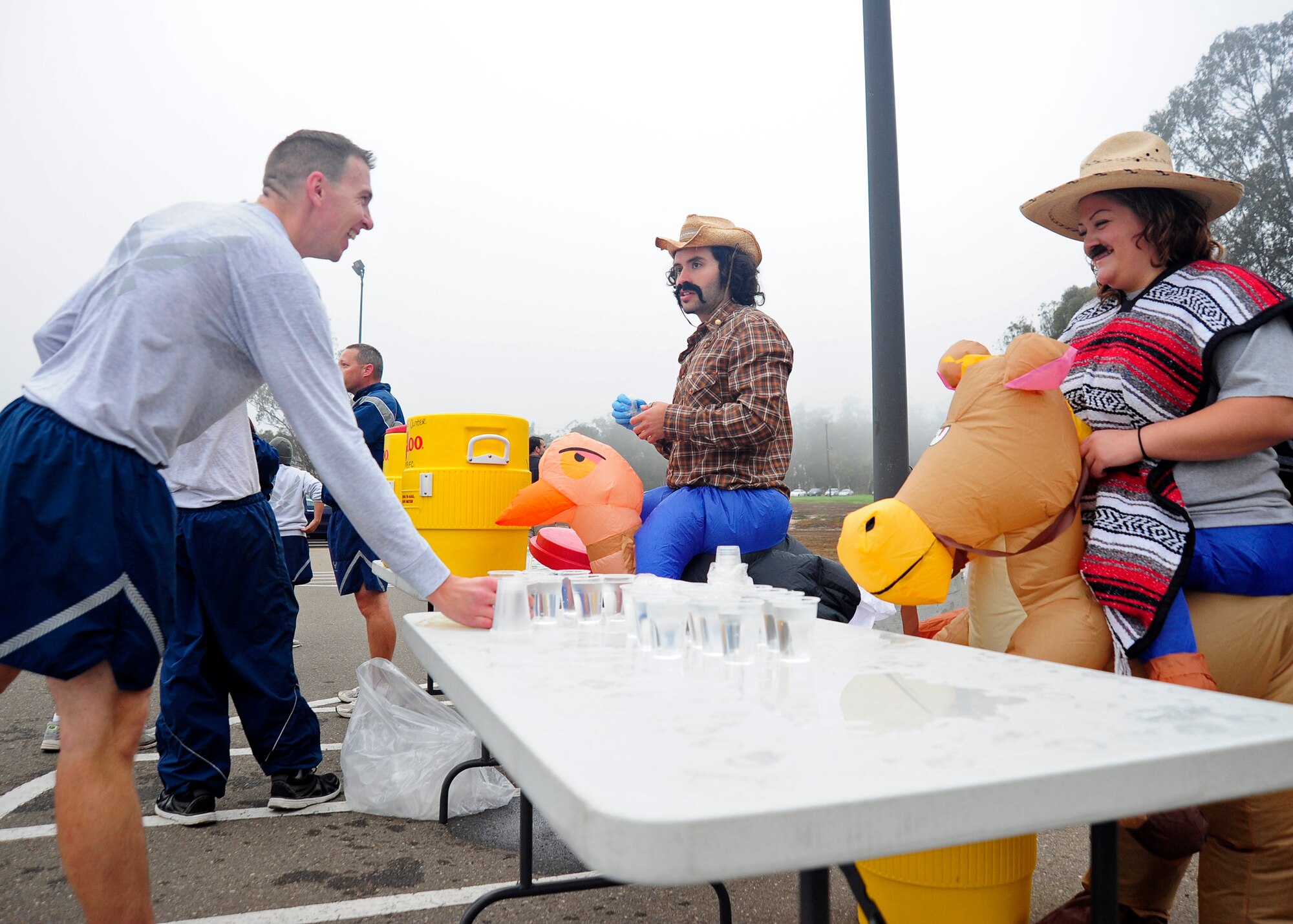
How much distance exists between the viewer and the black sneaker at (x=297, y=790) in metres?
2.93

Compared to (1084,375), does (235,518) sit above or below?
below

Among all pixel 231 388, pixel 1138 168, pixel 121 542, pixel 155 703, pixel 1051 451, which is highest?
→ pixel 1138 168

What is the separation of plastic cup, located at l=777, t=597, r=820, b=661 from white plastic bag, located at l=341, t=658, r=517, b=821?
82.5 inches

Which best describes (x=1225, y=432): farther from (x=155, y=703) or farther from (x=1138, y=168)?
(x=155, y=703)

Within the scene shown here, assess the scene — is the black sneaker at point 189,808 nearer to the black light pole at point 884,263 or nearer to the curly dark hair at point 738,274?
the curly dark hair at point 738,274

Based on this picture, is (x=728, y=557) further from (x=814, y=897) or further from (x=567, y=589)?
(x=814, y=897)

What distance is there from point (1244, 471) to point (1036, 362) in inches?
17.6

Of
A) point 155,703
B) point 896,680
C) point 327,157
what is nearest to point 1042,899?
point 896,680

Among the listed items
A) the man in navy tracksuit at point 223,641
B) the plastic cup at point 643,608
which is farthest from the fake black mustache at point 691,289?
the plastic cup at point 643,608

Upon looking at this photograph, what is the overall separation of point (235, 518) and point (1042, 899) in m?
2.73

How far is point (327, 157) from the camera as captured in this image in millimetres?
2031

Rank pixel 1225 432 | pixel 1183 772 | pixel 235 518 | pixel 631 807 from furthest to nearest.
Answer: pixel 235 518 → pixel 1225 432 → pixel 1183 772 → pixel 631 807

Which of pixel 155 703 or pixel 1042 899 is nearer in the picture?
pixel 1042 899

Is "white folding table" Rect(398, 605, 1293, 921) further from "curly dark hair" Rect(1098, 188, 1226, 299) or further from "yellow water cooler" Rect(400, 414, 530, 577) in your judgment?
"yellow water cooler" Rect(400, 414, 530, 577)
